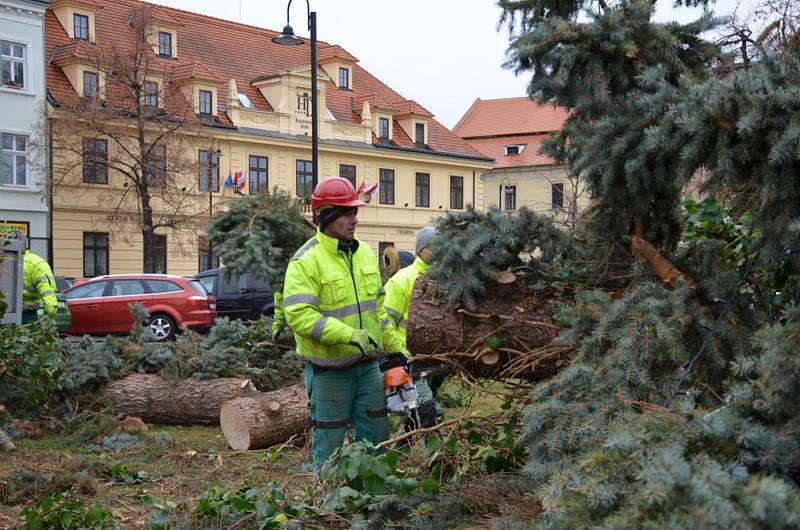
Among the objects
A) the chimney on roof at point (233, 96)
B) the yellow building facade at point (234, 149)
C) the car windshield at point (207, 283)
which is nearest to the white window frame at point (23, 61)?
the yellow building facade at point (234, 149)

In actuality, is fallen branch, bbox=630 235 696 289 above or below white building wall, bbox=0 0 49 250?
below

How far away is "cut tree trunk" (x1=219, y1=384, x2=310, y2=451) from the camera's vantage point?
745 centimetres

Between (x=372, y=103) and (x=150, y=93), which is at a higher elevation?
(x=372, y=103)

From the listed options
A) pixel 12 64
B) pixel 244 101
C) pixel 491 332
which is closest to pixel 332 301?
pixel 491 332

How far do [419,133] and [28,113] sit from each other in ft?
56.7

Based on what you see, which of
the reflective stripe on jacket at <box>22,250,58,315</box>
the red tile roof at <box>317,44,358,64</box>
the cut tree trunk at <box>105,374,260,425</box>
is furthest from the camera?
the red tile roof at <box>317,44,358,64</box>

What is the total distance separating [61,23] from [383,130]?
13377 millimetres

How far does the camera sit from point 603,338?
3.73 metres

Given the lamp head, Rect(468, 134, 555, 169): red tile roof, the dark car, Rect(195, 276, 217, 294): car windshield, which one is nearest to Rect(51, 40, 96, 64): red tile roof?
Rect(195, 276, 217, 294): car windshield

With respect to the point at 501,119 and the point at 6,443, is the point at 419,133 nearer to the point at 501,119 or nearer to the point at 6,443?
the point at 501,119

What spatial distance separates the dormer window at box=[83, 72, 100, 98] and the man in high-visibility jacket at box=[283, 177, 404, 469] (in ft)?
82.4

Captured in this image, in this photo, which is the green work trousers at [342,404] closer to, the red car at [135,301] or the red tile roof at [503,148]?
the red car at [135,301]

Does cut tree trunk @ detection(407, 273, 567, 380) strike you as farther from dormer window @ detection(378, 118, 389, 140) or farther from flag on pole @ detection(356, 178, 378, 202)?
dormer window @ detection(378, 118, 389, 140)

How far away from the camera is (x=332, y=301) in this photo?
530cm
